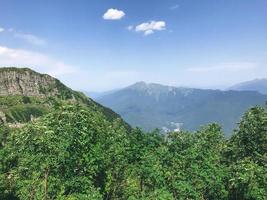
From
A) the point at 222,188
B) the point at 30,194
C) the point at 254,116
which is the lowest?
the point at 222,188

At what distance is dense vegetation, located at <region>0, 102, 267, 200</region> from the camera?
45.8m

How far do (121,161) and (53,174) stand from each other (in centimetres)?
1179

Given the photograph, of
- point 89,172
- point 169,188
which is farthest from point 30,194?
point 169,188

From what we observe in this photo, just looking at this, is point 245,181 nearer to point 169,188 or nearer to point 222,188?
point 222,188

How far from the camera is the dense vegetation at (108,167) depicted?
150 feet

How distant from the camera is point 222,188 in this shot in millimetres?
60062

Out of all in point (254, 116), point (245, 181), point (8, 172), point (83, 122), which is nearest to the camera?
point (83, 122)

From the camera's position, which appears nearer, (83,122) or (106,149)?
(83,122)

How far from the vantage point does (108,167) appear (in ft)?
182

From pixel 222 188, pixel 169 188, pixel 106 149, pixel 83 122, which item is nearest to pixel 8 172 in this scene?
pixel 106 149

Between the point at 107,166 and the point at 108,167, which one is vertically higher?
the point at 107,166

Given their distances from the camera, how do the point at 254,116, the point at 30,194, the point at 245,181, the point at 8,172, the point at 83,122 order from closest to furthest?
the point at 30,194 → the point at 83,122 → the point at 245,181 → the point at 8,172 → the point at 254,116

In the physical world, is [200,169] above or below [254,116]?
below

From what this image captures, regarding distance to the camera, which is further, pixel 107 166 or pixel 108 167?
pixel 108 167
